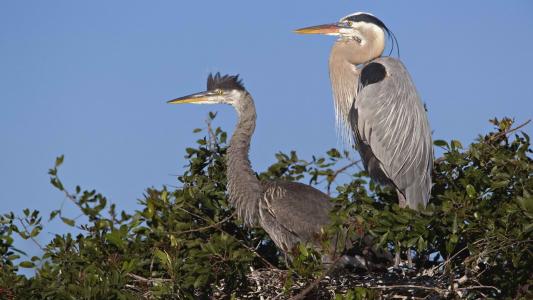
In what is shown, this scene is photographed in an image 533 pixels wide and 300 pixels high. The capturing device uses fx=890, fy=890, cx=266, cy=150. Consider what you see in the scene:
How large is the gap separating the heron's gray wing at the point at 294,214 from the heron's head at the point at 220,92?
0.96 m

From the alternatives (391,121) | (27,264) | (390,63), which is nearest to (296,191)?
(391,121)

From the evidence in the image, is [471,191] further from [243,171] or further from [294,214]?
[243,171]

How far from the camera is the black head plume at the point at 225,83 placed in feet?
21.6

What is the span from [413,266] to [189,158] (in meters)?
1.54

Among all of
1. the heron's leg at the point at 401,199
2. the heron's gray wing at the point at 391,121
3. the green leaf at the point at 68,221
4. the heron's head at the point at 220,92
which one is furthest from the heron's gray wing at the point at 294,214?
the green leaf at the point at 68,221

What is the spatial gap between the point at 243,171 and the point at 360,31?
1.52m

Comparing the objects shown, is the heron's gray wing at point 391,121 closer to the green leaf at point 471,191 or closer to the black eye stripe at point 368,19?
the black eye stripe at point 368,19

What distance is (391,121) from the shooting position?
6.21m

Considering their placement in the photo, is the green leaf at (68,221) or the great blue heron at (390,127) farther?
the great blue heron at (390,127)

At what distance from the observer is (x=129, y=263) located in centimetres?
466

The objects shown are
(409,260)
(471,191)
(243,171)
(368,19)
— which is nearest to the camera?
(471,191)

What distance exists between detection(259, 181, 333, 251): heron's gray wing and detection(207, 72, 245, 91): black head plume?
1001 millimetres

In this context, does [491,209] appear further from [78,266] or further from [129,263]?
[78,266]

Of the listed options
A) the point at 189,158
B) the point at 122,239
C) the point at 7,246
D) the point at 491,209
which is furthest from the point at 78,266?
the point at 491,209
